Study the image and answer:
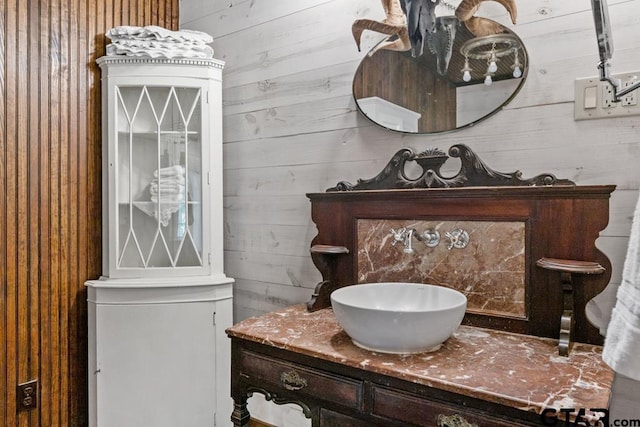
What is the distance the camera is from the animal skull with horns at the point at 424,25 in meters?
1.43

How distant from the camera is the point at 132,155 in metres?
1.96

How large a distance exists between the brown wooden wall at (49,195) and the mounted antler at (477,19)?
1.62 m

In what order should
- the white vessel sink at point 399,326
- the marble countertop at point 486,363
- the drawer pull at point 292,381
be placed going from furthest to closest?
the drawer pull at point 292,381
the white vessel sink at point 399,326
the marble countertop at point 486,363

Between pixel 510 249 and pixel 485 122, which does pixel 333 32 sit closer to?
pixel 485 122

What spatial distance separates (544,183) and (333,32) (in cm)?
106

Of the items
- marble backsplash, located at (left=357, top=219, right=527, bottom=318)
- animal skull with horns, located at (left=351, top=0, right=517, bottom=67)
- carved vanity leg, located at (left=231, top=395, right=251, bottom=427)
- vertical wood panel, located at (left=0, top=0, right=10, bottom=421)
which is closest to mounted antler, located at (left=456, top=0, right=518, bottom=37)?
animal skull with horns, located at (left=351, top=0, right=517, bottom=67)

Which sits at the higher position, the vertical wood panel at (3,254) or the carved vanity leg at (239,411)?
the vertical wood panel at (3,254)

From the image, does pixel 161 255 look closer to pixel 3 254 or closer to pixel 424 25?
pixel 3 254

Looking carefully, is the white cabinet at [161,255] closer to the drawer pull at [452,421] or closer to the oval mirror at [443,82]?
the oval mirror at [443,82]

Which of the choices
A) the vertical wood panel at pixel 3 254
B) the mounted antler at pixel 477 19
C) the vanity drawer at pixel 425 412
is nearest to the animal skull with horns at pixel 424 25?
the mounted antler at pixel 477 19

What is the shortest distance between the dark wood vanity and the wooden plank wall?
135 mm

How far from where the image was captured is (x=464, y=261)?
1.39 meters

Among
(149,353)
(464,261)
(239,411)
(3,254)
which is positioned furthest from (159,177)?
(464,261)

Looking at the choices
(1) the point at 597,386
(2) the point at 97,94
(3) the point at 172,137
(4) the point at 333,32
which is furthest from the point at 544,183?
(2) the point at 97,94
